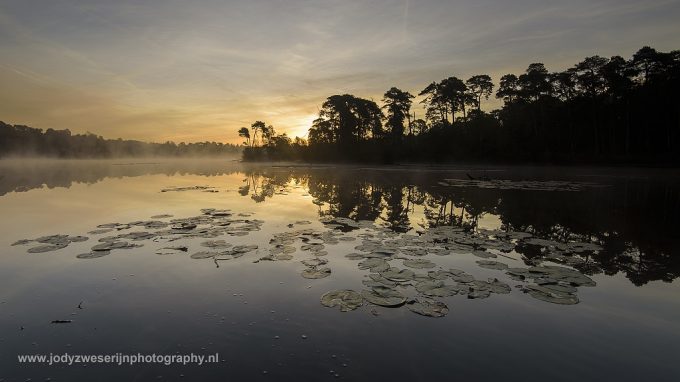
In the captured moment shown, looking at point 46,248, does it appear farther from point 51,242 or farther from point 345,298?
point 345,298

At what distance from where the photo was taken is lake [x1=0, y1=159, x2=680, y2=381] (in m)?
3.81

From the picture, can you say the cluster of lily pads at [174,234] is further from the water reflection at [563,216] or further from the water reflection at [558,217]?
the water reflection at [563,216]

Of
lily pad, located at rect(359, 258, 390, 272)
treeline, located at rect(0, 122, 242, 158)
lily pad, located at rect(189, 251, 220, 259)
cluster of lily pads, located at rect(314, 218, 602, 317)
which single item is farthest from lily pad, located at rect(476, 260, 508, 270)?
treeline, located at rect(0, 122, 242, 158)

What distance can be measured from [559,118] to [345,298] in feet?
193

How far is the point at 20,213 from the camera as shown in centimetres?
1322

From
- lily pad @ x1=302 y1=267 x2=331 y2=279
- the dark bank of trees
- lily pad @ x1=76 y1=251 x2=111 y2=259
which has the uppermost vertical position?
the dark bank of trees

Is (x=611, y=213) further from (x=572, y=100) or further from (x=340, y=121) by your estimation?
(x=340, y=121)

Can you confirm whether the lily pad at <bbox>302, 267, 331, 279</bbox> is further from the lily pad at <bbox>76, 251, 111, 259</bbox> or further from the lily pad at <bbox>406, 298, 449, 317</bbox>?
the lily pad at <bbox>76, 251, 111, 259</bbox>

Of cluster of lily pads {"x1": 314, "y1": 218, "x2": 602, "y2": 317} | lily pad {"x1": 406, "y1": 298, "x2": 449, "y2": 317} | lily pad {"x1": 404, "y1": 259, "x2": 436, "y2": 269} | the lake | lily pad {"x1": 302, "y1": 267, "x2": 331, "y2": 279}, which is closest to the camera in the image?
the lake

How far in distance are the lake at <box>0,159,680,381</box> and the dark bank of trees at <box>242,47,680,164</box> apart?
4389 centimetres

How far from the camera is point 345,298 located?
5508mm

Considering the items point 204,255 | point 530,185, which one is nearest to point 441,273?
point 204,255

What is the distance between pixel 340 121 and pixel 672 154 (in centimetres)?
5699

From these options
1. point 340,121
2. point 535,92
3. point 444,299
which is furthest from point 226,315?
point 340,121
